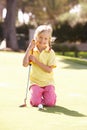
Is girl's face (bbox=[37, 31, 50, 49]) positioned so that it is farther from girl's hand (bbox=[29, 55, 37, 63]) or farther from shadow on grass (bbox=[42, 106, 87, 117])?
shadow on grass (bbox=[42, 106, 87, 117])

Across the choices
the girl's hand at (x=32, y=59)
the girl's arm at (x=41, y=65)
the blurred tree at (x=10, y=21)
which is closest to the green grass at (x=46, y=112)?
the girl's arm at (x=41, y=65)

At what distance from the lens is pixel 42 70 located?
21.7ft

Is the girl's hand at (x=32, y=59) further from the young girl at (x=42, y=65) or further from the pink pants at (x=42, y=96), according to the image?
the pink pants at (x=42, y=96)

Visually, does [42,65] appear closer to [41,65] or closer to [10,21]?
[41,65]

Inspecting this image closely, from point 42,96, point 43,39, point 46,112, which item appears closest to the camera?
point 46,112

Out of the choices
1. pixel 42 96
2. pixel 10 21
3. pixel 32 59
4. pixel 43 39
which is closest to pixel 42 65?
pixel 32 59

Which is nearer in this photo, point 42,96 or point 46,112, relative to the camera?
point 46,112

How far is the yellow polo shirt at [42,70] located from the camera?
664cm

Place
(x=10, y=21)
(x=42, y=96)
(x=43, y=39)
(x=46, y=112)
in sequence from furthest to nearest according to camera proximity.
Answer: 1. (x=10, y=21)
2. (x=42, y=96)
3. (x=43, y=39)
4. (x=46, y=112)

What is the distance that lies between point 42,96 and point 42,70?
41 cm

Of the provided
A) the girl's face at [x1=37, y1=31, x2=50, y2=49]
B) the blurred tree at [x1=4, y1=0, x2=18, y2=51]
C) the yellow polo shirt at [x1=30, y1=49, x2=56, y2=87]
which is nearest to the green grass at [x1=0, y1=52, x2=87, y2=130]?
the yellow polo shirt at [x1=30, y1=49, x2=56, y2=87]

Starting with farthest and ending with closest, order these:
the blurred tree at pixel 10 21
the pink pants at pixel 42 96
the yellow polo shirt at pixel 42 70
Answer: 1. the blurred tree at pixel 10 21
2. the yellow polo shirt at pixel 42 70
3. the pink pants at pixel 42 96

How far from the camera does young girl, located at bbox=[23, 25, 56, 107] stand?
21.4ft

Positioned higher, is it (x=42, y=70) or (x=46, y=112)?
(x=42, y=70)
